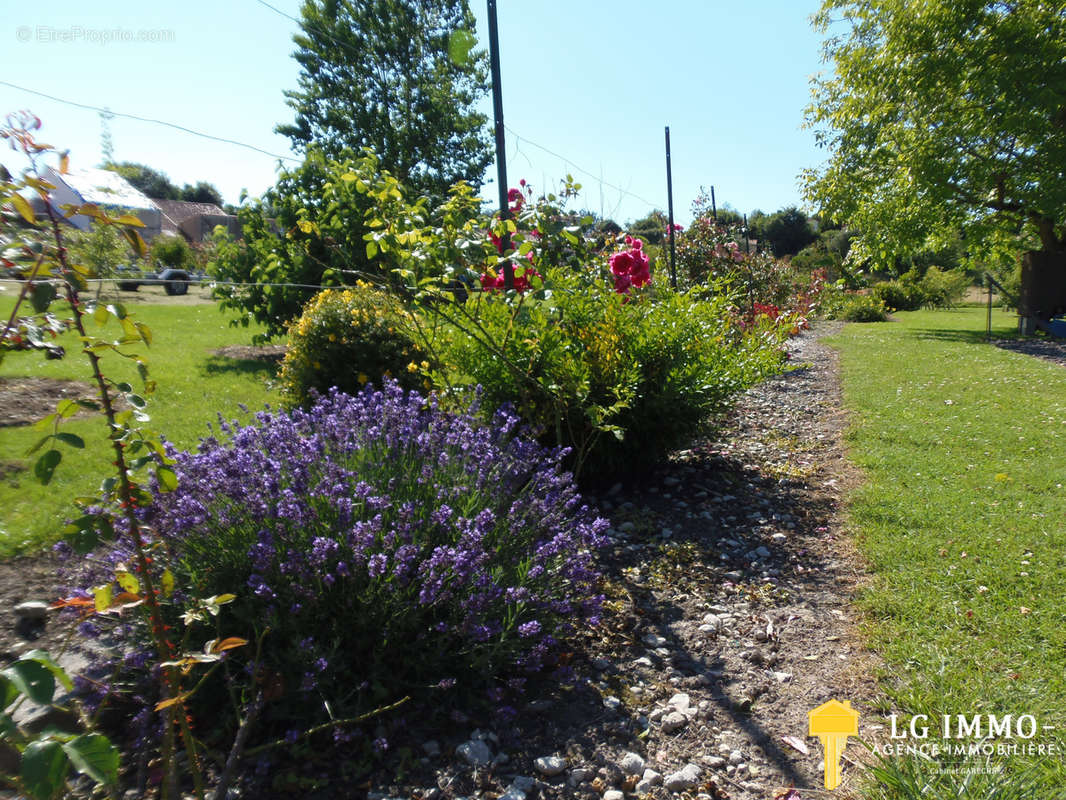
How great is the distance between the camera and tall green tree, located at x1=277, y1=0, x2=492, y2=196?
24016 mm

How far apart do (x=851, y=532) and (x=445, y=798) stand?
2.63m

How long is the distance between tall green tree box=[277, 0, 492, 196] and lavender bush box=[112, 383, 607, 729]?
2274 cm

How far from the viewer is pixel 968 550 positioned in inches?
129

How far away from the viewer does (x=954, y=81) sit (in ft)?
44.5

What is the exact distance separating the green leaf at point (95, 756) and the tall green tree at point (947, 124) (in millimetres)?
15557

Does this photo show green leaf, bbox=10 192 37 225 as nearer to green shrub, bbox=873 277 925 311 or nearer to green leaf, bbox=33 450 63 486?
green leaf, bbox=33 450 63 486

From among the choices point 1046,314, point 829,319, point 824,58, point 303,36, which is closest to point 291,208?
point 824,58

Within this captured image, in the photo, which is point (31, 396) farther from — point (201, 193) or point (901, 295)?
point (201, 193)

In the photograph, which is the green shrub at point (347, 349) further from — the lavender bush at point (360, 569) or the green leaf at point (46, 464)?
the green leaf at point (46, 464)

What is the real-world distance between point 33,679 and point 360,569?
4.03 feet

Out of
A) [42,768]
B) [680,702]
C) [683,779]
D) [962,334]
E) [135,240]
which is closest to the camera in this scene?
[42,768]

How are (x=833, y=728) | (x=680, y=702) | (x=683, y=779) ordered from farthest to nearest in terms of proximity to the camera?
(x=680, y=702) < (x=833, y=728) < (x=683, y=779)

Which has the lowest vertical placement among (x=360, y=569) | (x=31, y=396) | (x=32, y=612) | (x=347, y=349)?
(x=32, y=612)

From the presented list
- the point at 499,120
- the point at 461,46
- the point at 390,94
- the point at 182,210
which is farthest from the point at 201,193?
the point at 499,120
